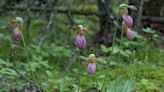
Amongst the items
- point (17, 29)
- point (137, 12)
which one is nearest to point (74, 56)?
point (137, 12)

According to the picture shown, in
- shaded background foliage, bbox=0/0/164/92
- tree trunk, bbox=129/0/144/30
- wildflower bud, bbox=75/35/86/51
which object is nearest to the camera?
wildflower bud, bbox=75/35/86/51

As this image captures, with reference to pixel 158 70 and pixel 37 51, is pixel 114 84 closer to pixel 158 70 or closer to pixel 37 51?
pixel 158 70

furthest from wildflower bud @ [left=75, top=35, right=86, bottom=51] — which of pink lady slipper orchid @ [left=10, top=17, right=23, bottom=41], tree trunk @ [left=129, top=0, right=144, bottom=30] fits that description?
tree trunk @ [left=129, top=0, right=144, bottom=30]

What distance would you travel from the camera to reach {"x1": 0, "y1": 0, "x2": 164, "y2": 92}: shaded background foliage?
278cm

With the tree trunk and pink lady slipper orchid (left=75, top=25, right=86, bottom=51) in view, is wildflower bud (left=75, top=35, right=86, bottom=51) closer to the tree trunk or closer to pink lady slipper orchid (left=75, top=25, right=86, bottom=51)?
pink lady slipper orchid (left=75, top=25, right=86, bottom=51)

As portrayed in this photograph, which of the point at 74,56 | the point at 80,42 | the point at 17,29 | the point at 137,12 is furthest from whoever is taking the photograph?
the point at 137,12

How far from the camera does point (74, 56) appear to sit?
3846mm

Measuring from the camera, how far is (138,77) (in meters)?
3.06

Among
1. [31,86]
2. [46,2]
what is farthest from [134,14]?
[31,86]

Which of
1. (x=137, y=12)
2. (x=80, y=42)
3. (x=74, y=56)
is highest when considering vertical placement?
(x=80, y=42)

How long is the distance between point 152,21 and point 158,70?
184 cm

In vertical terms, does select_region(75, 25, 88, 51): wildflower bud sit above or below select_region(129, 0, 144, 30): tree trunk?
above

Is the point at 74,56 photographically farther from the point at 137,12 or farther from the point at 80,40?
the point at 80,40

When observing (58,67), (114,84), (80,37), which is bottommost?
(58,67)
